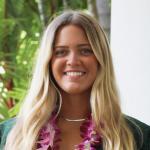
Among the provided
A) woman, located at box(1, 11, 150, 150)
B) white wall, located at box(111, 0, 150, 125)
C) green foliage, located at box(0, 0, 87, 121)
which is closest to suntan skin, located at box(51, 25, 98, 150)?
woman, located at box(1, 11, 150, 150)

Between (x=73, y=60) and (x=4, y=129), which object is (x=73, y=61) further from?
(x=4, y=129)

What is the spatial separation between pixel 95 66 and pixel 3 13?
122 centimetres

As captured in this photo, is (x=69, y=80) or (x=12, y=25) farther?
(x=12, y=25)

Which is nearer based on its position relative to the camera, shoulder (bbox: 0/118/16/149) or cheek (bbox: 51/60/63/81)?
cheek (bbox: 51/60/63/81)

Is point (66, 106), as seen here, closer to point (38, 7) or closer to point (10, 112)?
point (10, 112)

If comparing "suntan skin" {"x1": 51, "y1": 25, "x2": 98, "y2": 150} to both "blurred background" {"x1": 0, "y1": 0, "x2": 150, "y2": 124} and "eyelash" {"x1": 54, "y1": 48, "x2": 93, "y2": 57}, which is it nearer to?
"eyelash" {"x1": 54, "y1": 48, "x2": 93, "y2": 57}

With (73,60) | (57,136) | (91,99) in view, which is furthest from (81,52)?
(57,136)

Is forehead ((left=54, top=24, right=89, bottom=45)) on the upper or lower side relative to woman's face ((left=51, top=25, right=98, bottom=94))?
upper

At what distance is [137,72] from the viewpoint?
214cm

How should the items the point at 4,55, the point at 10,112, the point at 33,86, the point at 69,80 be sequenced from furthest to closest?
the point at 4,55
the point at 10,112
the point at 33,86
the point at 69,80

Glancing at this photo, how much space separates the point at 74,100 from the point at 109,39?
847mm

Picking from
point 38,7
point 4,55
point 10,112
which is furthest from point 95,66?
point 38,7

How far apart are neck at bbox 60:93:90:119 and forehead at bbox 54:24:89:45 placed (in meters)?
0.21

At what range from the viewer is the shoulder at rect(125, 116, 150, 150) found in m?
1.64
